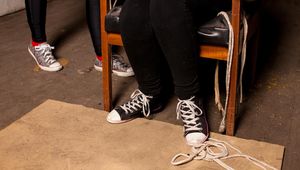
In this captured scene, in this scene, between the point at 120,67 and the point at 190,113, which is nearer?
the point at 190,113

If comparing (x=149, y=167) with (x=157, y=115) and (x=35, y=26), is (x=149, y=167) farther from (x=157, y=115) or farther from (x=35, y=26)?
(x=35, y=26)

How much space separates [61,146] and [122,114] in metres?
0.25

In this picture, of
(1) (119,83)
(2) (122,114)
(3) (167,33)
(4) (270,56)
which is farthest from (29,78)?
(4) (270,56)

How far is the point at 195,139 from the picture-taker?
Result: 4.17 ft

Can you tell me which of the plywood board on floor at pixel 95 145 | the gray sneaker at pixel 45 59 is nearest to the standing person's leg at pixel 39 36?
the gray sneaker at pixel 45 59

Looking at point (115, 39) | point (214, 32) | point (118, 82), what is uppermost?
point (214, 32)

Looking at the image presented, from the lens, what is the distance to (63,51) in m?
2.16

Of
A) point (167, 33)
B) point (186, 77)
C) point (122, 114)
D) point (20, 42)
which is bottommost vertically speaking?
point (20, 42)

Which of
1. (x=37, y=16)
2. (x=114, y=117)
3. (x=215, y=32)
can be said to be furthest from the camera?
(x=37, y=16)

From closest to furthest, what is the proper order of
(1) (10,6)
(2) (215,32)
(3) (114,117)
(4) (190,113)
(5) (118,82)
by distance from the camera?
(2) (215,32), (4) (190,113), (3) (114,117), (5) (118,82), (1) (10,6)

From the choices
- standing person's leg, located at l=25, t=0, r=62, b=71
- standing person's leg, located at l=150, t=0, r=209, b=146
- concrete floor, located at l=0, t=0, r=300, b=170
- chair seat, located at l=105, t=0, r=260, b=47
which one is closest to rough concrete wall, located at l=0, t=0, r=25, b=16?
concrete floor, located at l=0, t=0, r=300, b=170

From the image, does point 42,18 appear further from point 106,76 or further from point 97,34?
point 106,76

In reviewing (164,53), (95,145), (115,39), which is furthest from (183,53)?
(95,145)

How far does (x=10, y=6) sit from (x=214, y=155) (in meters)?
2.19
